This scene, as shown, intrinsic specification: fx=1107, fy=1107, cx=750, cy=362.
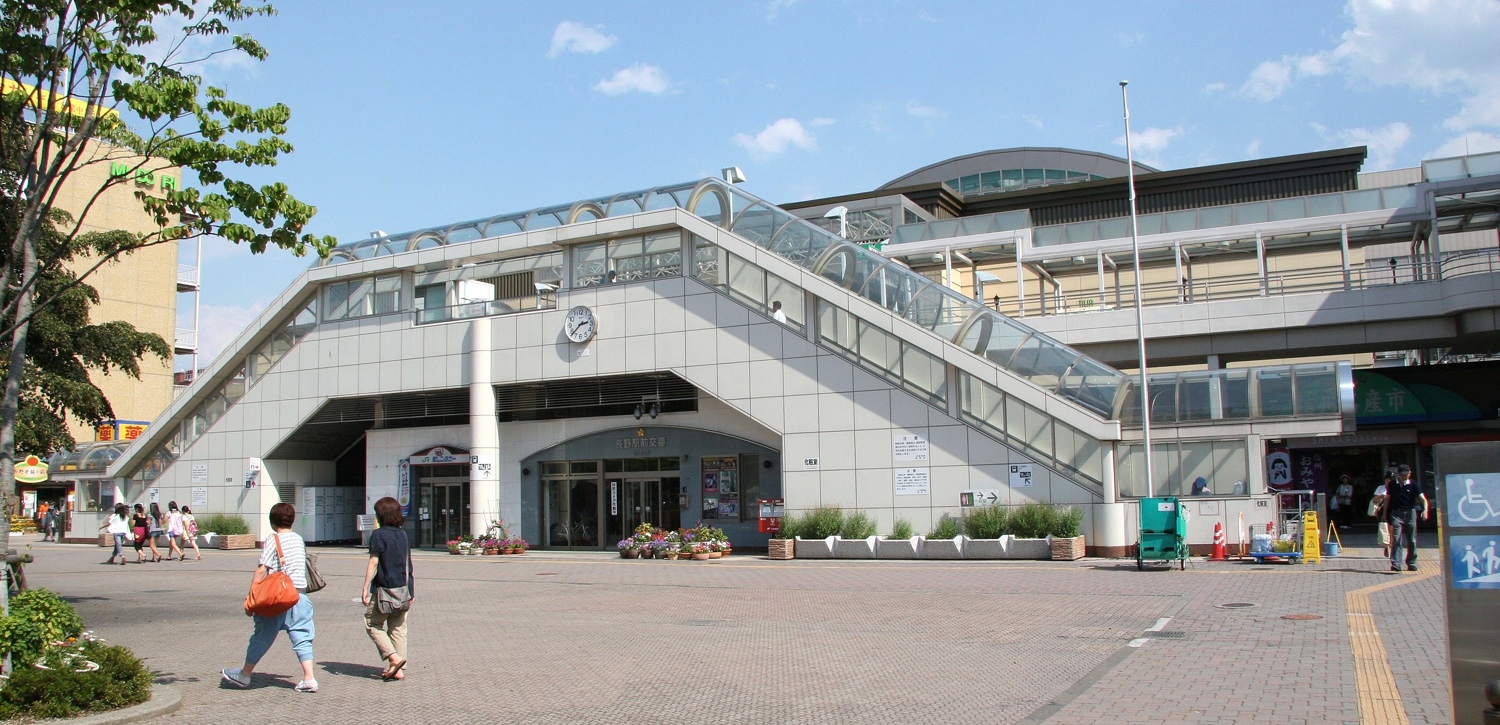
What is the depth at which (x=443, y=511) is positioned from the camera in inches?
1395

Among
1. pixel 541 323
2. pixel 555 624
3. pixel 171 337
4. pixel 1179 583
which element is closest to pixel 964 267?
pixel 541 323

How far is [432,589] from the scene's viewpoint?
19891mm

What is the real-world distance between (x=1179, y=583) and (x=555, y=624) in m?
10.1

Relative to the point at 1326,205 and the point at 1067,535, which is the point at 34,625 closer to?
the point at 1067,535

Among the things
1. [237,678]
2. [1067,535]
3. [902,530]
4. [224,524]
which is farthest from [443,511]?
[237,678]

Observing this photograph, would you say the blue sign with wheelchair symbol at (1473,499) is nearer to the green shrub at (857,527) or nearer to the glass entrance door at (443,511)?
the green shrub at (857,527)

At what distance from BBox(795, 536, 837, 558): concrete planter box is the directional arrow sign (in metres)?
3.14

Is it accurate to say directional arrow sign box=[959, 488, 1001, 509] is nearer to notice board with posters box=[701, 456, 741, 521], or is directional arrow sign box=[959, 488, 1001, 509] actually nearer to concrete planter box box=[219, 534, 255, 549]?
notice board with posters box=[701, 456, 741, 521]

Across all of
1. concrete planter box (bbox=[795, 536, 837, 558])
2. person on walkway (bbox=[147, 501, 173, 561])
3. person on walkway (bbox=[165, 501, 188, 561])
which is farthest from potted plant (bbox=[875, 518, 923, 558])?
person on walkway (bbox=[147, 501, 173, 561])

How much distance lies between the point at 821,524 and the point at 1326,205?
17.7 metres

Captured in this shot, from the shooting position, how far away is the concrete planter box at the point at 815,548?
85.5ft

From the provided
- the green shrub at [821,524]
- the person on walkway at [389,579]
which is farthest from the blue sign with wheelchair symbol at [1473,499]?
the green shrub at [821,524]

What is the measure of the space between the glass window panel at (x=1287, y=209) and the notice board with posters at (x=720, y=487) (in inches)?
674

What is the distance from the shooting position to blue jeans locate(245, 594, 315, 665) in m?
9.43
